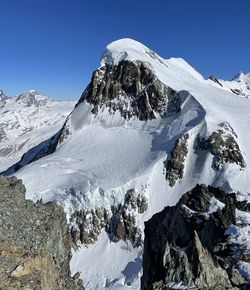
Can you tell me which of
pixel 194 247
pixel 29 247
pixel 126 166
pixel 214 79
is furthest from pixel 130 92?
pixel 29 247

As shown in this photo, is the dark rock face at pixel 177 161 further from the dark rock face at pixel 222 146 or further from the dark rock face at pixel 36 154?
the dark rock face at pixel 36 154

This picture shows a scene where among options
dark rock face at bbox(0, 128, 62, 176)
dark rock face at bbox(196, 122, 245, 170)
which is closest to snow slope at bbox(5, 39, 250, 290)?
dark rock face at bbox(196, 122, 245, 170)

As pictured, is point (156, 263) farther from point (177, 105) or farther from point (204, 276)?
point (177, 105)

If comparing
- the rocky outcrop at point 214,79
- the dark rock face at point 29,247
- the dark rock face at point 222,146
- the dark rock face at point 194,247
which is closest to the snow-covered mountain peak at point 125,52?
the rocky outcrop at point 214,79

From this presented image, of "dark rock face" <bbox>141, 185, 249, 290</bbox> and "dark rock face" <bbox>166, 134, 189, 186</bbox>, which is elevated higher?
"dark rock face" <bbox>141, 185, 249, 290</bbox>

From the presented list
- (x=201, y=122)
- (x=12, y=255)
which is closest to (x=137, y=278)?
(x=201, y=122)

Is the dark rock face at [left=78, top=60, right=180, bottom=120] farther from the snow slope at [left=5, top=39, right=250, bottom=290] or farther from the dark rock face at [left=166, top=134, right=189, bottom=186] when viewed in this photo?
the dark rock face at [left=166, top=134, right=189, bottom=186]

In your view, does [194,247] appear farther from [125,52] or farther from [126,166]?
[125,52]
